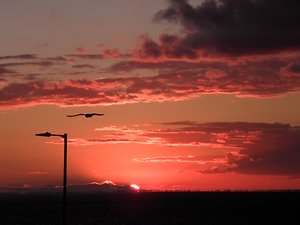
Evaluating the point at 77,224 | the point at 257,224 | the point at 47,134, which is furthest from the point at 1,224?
the point at 47,134

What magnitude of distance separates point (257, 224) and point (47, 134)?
253 feet

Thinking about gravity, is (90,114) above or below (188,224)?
above

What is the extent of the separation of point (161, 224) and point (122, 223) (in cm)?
727

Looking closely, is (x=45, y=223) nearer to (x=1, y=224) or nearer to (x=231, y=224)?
(x=1, y=224)

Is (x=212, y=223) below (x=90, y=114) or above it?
below

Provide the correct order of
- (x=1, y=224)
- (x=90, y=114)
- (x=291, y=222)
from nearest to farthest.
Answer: (x=90, y=114)
(x=1, y=224)
(x=291, y=222)

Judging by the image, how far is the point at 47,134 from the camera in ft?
93.2

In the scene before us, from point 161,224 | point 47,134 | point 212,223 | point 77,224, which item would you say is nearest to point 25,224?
point 77,224

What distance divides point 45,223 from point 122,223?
1428 cm

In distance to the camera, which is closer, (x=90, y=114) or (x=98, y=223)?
(x=90, y=114)

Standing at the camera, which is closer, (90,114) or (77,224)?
(90,114)

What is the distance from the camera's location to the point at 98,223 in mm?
101562

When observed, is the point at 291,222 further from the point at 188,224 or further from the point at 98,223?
the point at 98,223

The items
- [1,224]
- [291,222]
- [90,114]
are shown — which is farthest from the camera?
[291,222]
